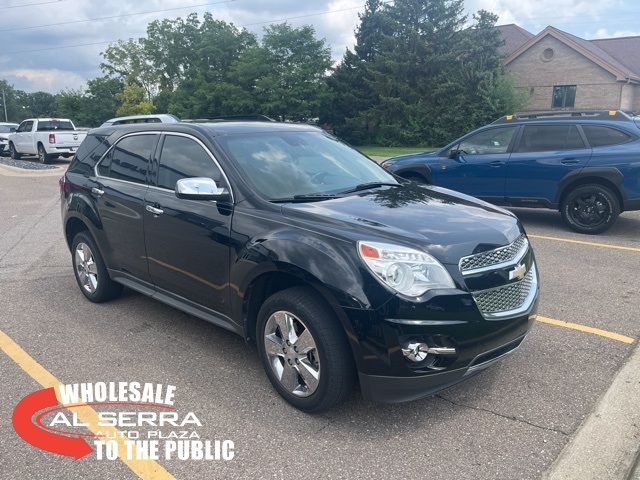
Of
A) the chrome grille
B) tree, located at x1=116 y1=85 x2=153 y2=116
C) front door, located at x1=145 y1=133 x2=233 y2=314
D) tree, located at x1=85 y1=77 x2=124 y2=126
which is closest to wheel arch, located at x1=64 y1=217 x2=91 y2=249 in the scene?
front door, located at x1=145 y1=133 x2=233 y2=314

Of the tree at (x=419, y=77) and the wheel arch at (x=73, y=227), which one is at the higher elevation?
the tree at (x=419, y=77)

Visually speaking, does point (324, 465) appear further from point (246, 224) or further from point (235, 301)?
point (246, 224)

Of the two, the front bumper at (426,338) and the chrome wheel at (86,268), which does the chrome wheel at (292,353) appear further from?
the chrome wheel at (86,268)

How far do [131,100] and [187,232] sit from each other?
6380 cm

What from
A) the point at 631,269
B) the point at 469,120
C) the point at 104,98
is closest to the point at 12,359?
the point at 631,269

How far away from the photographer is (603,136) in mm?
8172

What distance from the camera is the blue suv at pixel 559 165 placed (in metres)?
7.94

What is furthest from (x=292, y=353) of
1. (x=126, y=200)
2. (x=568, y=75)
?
(x=568, y=75)

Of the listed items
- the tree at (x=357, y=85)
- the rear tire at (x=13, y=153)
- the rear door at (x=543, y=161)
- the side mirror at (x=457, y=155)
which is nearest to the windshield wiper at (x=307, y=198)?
the rear door at (x=543, y=161)

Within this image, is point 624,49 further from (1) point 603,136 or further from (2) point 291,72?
(1) point 603,136

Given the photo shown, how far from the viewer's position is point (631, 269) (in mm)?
6305

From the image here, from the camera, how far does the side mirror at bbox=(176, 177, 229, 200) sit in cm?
367

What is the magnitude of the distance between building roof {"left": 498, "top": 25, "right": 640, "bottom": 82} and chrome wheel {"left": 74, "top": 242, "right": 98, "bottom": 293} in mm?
40273

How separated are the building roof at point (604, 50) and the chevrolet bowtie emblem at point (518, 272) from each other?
40023mm
